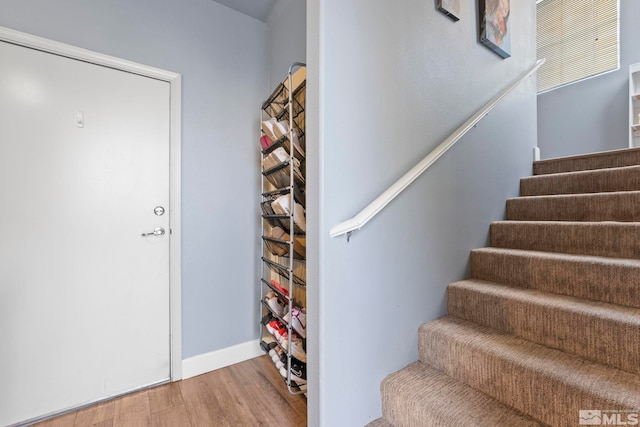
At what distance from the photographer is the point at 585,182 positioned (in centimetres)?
184

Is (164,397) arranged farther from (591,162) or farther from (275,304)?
(591,162)

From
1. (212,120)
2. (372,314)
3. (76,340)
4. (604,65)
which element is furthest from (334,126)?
(604,65)

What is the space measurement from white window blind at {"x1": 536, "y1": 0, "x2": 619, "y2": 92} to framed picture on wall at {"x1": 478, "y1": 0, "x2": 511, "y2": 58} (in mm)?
2013

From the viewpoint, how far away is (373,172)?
3.94 ft

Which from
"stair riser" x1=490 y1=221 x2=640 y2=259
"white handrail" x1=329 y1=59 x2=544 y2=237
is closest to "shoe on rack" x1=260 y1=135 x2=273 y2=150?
"white handrail" x1=329 y1=59 x2=544 y2=237

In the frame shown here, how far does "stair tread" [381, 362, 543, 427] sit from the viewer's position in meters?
0.96

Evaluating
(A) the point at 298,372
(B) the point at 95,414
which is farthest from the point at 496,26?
(B) the point at 95,414

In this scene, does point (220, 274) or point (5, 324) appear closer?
point (5, 324)

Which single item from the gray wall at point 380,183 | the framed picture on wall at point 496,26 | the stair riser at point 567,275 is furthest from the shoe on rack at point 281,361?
the framed picture on wall at point 496,26

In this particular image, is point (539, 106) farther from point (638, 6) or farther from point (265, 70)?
point (265, 70)

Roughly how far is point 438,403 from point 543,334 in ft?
1.79

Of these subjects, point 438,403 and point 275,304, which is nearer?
point 438,403

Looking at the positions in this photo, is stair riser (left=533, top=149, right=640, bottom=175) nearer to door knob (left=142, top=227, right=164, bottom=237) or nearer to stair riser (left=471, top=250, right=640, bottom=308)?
stair riser (left=471, top=250, right=640, bottom=308)

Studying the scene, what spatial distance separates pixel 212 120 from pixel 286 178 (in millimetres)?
735
